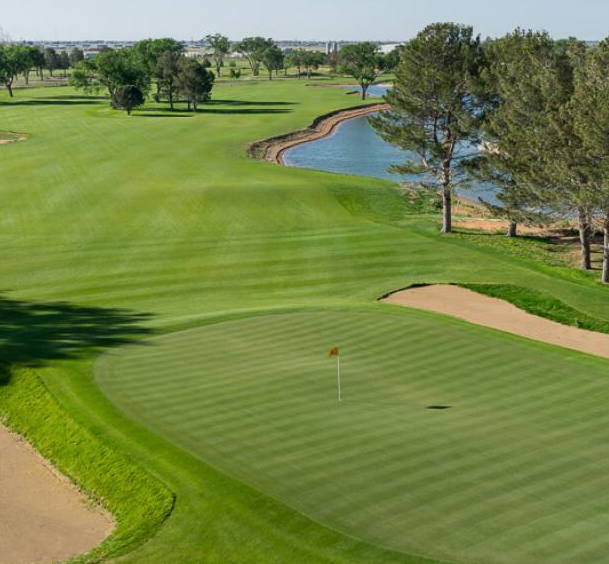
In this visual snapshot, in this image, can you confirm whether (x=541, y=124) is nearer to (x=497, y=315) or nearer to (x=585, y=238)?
(x=585, y=238)

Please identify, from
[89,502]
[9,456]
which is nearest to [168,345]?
[9,456]

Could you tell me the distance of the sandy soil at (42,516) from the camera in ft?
50.0

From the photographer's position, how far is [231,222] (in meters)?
49.7

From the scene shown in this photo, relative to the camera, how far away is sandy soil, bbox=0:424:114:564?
600 inches

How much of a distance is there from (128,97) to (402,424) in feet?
379

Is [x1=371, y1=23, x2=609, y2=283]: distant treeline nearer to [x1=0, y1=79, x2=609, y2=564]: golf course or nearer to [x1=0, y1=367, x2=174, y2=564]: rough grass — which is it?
[x1=0, y1=79, x2=609, y2=564]: golf course

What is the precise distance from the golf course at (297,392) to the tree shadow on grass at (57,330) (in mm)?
125

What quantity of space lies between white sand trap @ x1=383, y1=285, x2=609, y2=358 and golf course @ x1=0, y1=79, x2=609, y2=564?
3.09 ft

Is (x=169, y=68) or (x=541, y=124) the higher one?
(x=169, y=68)

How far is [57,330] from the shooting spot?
2883 cm

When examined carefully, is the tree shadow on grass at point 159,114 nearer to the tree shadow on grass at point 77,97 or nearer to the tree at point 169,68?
the tree at point 169,68

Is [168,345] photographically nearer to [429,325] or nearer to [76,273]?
[429,325]

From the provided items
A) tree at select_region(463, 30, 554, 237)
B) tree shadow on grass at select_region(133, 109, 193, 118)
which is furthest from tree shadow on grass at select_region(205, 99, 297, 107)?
tree at select_region(463, 30, 554, 237)

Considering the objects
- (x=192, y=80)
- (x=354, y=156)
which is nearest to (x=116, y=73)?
(x=192, y=80)
